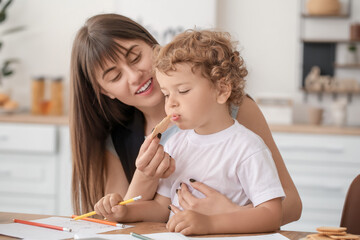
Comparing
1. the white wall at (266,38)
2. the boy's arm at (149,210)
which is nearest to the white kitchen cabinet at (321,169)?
the white wall at (266,38)

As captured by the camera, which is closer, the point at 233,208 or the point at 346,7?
the point at 233,208

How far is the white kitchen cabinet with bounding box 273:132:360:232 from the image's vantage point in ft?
11.2

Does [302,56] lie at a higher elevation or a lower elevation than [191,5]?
lower

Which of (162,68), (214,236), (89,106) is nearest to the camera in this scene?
(214,236)

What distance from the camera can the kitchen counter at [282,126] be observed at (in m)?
3.45

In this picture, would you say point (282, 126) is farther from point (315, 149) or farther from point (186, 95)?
point (186, 95)

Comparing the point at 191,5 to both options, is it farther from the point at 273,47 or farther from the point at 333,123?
the point at 333,123

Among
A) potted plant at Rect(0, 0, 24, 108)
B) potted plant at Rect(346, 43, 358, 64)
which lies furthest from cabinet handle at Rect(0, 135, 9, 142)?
potted plant at Rect(346, 43, 358, 64)

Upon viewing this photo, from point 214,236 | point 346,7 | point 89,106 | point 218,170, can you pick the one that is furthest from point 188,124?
point 346,7

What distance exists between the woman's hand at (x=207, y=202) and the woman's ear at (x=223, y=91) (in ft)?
0.67

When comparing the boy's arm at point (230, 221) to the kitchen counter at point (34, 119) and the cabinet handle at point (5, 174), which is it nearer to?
the kitchen counter at point (34, 119)

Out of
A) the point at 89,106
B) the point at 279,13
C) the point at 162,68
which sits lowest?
the point at 89,106

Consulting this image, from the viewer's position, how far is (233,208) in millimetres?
1319

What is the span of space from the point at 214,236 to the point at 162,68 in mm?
403
